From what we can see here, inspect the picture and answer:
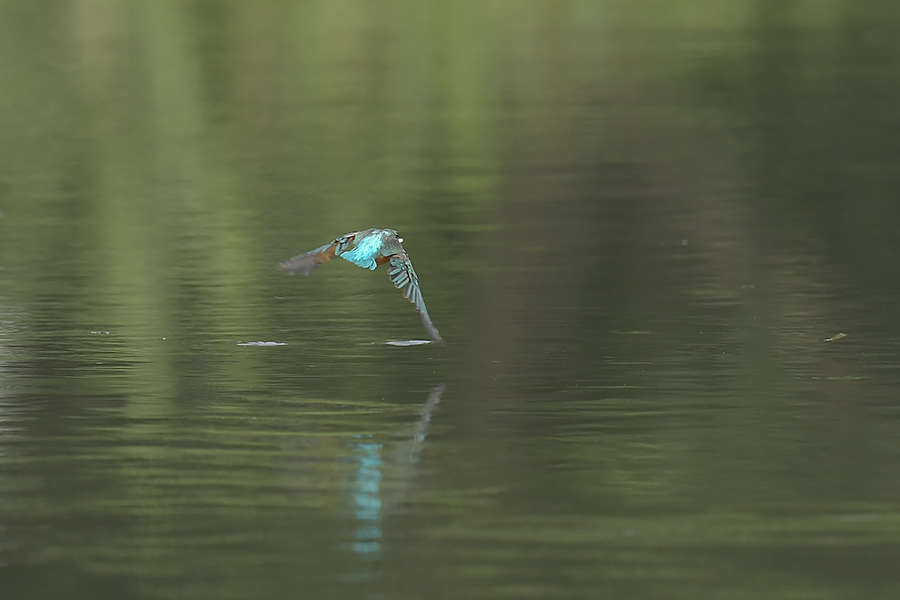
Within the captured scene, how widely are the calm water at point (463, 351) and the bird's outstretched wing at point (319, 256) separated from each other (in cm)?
55

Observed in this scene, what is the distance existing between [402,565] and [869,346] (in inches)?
174

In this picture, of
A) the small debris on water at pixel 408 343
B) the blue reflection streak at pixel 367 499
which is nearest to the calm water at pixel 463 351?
the blue reflection streak at pixel 367 499

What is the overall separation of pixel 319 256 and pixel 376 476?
2.03 m

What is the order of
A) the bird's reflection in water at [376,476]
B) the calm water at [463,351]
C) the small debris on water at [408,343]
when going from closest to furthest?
the calm water at [463,351], the bird's reflection in water at [376,476], the small debris on water at [408,343]

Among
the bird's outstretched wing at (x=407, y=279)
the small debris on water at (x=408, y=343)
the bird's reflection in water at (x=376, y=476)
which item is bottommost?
the small debris on water at (x=408, y=343)

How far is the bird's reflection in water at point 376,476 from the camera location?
6727 millimetres

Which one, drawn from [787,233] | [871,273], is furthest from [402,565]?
[787,233]

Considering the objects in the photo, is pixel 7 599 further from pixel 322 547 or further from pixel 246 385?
pixel 246 385

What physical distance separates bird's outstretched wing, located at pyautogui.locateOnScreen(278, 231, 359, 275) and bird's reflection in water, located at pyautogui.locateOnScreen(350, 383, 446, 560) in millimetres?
979

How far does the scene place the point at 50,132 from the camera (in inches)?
926

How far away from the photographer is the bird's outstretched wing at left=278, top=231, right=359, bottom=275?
9.27 m

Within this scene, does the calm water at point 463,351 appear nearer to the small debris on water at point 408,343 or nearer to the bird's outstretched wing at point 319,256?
the small debris on water at point 408,343

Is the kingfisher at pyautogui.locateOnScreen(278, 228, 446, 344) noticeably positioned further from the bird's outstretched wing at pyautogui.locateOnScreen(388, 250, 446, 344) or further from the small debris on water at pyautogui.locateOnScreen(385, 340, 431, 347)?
the small debris on water at pyautogui.locateOnScreen(385, 340, 431, 347)

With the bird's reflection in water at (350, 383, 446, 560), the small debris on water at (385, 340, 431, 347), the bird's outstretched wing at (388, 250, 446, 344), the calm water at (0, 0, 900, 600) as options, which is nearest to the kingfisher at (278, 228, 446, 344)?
the bird's outstretched wing at (388, 250, 446, 344)
